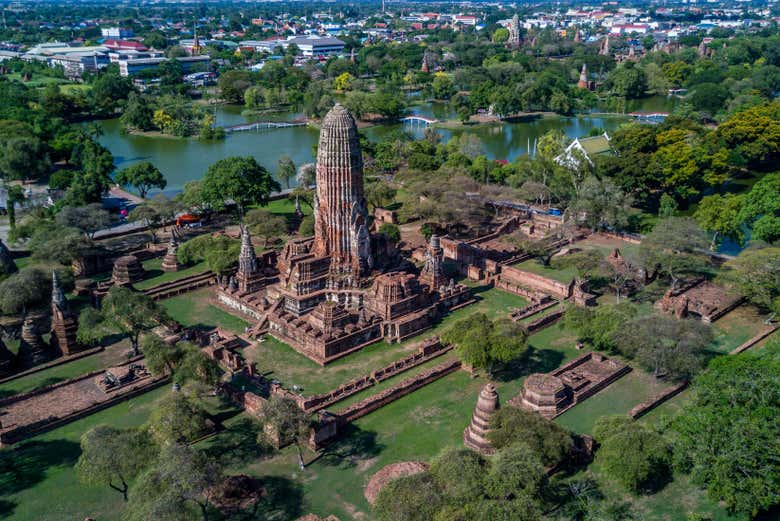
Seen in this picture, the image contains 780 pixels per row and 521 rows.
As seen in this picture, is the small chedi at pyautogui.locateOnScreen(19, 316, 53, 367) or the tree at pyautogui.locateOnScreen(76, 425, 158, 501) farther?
the small chedi at pyautogui.locateOnScreen(19, 316, 53, 367)

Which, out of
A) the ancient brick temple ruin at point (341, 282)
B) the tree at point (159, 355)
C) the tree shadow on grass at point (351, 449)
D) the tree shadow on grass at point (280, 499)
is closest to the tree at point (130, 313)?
the tree at point (159, 355)

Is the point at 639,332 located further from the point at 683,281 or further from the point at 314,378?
the point at 314,378

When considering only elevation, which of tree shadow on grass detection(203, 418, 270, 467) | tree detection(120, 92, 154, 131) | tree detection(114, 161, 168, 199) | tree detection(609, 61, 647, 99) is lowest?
tree shadow on grass detection(203, 418, 270, 467)

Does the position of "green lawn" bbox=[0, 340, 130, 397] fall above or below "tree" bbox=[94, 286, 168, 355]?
below

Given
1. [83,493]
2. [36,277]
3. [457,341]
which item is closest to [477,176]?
[457,341]

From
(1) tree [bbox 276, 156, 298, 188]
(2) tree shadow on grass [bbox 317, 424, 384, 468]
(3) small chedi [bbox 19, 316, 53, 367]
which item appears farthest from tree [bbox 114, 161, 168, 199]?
(2) tree shadow on grass [bbox 317, 424, 384, 468]

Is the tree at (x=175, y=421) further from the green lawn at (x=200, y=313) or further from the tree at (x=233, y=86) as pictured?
the tree at (x=233, y=86)

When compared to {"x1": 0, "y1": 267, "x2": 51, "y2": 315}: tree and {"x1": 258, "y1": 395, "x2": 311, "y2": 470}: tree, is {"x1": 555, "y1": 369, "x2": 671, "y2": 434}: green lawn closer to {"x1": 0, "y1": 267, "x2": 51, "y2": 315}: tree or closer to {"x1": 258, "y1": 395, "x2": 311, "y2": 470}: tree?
{"x1": 258, "y1": 395, "x2": 311, "y2": 470}: tree
